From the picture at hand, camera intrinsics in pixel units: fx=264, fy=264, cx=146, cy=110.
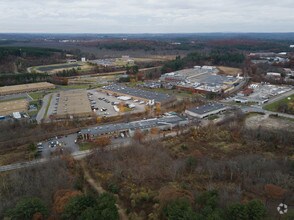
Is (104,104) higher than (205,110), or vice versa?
(205,110)

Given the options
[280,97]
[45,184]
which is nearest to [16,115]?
[45,184]

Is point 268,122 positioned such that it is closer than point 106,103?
Yes

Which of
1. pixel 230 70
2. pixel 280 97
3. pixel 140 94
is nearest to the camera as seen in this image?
pixel 280 97

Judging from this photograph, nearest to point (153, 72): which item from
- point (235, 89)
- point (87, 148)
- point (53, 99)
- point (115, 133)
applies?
point (235, 89)

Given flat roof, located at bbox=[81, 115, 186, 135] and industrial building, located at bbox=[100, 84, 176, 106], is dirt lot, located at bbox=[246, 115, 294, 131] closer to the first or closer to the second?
flat roof, located at bbox=[81, 115, 186, 135]

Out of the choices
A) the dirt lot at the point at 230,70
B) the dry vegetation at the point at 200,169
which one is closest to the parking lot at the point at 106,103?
the dry vegetation at the point at 200,169

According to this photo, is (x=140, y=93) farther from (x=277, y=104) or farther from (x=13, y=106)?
(x=277, y=104)

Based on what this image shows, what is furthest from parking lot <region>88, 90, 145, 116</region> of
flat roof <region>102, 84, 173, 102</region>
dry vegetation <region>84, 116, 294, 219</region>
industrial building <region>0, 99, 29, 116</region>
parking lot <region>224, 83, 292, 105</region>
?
parking lot <region>224, 83, 292, 105</region>

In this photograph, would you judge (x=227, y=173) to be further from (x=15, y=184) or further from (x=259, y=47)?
(x=259, y=47)
